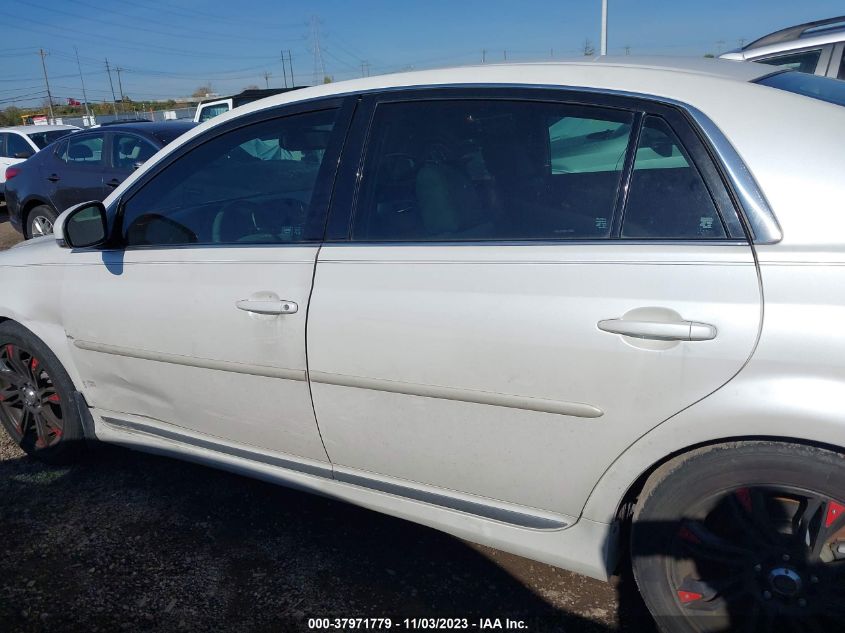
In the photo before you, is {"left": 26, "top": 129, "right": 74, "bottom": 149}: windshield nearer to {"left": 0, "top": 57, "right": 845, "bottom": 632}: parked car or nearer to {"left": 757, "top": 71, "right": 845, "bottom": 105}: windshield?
{"left": 0, "top": 57, "right": 845, "bottom": 632}: parked car

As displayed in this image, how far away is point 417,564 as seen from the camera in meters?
2.56

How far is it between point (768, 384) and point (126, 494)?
Answer: 2750 millimetres

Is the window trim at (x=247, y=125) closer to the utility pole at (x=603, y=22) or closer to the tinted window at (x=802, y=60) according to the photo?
the tinted window at (x=802, y=60)

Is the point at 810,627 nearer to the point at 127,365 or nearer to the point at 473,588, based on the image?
the point at 473,588

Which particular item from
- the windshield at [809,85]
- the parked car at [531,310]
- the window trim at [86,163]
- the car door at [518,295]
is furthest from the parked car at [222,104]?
the windshield at [809,85]

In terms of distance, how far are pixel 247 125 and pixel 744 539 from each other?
2.18m

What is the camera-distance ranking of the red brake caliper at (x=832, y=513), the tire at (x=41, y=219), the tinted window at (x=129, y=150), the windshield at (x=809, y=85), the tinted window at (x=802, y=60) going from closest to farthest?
1. the red brake caliper at (x=832, y=513)
2. the windshield at (x=809, y=85)
3. the tinted window at (x=802, y=60)
4. the tinted window at (x=129, y=150)
5. the tire at (x=41, y=219)

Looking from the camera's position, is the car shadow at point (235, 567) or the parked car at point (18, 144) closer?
the car shadow at point (235, 567)

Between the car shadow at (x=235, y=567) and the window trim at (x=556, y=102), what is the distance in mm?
1250

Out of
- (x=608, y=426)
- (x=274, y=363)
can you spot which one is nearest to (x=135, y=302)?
(x=274, y=363)

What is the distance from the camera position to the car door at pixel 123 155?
7609mm

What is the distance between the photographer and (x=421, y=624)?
89.7 inches

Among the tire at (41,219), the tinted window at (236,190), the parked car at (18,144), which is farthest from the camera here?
the parked car at (18,144)

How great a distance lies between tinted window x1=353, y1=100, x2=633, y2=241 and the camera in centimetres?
199
